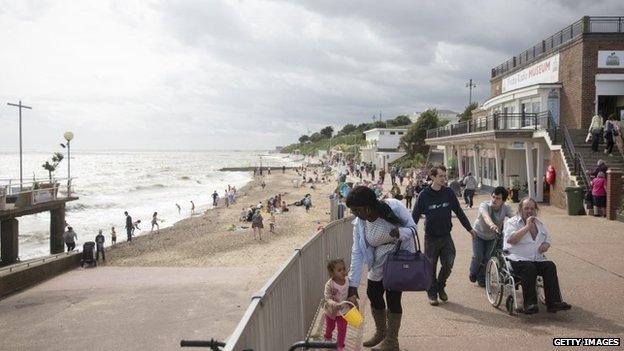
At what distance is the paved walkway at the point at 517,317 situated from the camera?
5047 mm

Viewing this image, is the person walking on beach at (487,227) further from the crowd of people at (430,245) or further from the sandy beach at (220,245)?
the sandy beach at (220,245)

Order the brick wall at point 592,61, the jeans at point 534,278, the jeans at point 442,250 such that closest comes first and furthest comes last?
the jeans at point 534,278 → the jeans at point 442,250 → the brick wall at point 592,61

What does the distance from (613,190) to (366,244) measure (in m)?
12.2

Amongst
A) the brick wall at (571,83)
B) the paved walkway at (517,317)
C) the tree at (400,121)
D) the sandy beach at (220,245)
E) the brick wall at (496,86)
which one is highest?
the tree at (400,121)

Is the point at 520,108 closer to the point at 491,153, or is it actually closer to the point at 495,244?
the point at 491,153

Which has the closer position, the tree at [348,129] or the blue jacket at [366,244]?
the blue jacket at [366,244]

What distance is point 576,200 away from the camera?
50.0 feet

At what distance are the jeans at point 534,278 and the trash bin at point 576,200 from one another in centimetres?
1094

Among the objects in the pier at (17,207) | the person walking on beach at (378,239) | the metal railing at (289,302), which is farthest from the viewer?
the pier at (17,207)

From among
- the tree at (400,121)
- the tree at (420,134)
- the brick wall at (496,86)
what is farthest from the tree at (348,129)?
the brick wall at (496,86)

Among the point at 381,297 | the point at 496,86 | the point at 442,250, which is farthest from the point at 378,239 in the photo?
the point at 496,86

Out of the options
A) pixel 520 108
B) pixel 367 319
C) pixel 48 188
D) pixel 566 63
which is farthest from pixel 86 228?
pixel 367 319

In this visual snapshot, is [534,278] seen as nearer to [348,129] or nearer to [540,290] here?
[540,290]

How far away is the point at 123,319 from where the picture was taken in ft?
36.2
